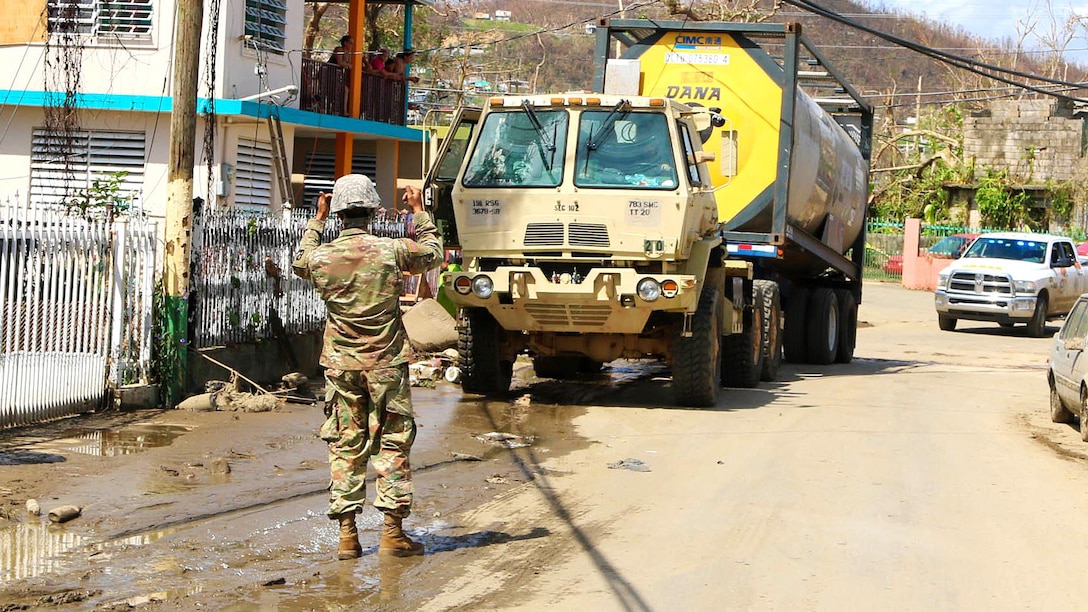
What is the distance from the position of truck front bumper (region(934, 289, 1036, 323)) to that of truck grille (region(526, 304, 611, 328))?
16.5m

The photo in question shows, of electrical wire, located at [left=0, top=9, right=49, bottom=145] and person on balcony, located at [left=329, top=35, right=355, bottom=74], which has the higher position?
person on balcony, located at [left=329, top=35, right=355, bottom=74]

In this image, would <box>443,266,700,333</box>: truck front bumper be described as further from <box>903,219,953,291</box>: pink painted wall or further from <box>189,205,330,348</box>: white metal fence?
<box>903,219,953,291</box>: pink painted wall

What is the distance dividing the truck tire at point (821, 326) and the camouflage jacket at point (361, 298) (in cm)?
1275

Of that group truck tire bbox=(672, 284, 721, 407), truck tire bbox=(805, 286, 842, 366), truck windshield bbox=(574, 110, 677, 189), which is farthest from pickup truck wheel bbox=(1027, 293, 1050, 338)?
truck windshield bbox=(574, 110, 677, 189)

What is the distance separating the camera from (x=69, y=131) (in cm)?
1967

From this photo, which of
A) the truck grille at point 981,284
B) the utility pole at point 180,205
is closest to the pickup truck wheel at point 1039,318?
the truck grille at point 981,284

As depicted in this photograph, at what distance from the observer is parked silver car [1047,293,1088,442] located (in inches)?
465

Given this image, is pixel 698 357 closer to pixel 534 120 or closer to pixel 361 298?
pixel 534 120

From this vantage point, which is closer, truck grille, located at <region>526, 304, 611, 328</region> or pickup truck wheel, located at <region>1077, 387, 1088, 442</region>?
pickup truck wheel, located at <region>1077, 387, 1088, 442</region>

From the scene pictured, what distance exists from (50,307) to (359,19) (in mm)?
14828

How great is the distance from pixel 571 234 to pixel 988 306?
17.0 m

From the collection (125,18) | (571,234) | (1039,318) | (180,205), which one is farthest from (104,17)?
(1039,318)

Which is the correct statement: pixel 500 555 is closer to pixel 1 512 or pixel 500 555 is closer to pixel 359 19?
pixel 1 512

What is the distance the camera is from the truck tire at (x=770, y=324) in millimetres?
15414
